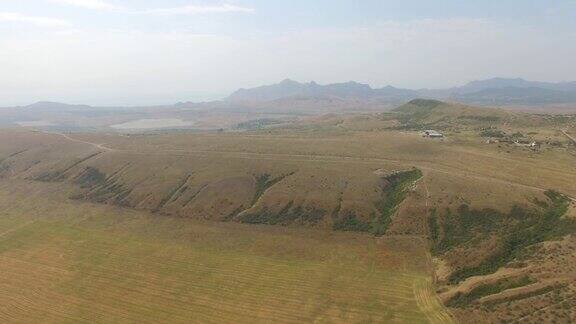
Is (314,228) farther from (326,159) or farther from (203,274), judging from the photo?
(326,159)

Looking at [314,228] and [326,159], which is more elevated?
[326,159]

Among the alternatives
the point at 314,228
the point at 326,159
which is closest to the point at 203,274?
the point at 314,228

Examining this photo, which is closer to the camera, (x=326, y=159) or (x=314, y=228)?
(x=314, y=228)

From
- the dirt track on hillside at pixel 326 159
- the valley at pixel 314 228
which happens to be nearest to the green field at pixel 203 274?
the valley at pixel 314 228

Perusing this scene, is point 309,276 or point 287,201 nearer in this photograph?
point 309,276

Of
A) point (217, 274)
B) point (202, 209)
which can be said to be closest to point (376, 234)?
point (217, 274)

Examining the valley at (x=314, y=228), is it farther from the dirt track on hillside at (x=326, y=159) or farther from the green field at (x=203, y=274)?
the dirt track on hillside at (x=326, y=159)

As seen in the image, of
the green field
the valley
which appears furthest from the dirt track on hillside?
the green field

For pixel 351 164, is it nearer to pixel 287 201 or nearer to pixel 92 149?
pixel 287 201
